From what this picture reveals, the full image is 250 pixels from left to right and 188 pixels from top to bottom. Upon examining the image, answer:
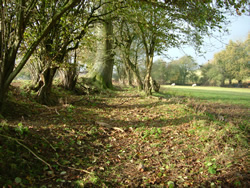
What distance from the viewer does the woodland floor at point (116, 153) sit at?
3.72 m

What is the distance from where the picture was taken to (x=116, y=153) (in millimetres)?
5113

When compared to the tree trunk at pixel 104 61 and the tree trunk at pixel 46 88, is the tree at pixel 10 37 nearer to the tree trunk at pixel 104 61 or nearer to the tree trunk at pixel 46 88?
the tree trunk at pixel 46 88

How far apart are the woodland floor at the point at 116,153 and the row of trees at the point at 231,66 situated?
866 inches

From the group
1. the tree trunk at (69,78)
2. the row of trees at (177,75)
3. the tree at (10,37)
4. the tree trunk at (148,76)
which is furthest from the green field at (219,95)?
the row of trees at (177,75)

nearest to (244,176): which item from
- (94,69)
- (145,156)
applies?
(145,156)

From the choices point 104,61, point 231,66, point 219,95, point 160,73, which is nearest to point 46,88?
point 104,61

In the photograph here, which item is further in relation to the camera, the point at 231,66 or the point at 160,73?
the point at 160,73

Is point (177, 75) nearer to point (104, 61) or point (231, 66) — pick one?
point (231, 66)

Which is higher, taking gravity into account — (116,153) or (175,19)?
(175,19)

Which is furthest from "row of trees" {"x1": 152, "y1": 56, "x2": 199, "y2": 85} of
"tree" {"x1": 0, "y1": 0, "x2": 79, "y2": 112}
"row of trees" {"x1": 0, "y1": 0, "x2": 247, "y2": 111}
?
"tree" {"x1": 0, "y1": 0, "x2": 79, "y2": 112}

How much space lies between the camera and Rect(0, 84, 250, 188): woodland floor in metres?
3.72

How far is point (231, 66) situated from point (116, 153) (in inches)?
1629

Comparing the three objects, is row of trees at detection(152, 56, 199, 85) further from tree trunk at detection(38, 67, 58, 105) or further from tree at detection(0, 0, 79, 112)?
tree at detection(0, 0, 79, 112)

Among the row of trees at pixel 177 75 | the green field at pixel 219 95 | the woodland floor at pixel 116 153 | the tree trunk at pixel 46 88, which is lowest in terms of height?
the woodland floor at pixel 116 153
